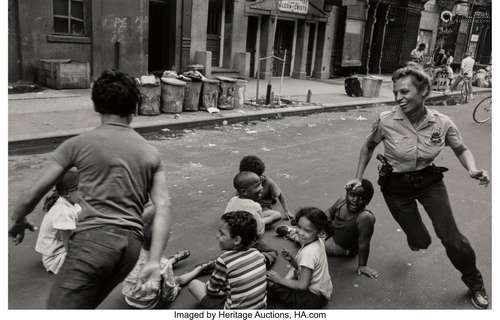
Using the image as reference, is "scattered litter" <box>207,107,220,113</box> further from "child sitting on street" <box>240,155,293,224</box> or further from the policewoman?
the policewoman

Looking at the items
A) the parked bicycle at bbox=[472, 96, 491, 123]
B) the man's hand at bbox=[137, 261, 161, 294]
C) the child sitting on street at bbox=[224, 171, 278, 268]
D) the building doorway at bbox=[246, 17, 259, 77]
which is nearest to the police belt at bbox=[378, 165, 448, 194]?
the child sitting on street at bbox=[224, 171, 278, 268]

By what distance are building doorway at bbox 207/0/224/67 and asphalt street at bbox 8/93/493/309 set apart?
6.24 m

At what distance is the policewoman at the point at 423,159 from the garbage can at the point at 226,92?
23.8 ft

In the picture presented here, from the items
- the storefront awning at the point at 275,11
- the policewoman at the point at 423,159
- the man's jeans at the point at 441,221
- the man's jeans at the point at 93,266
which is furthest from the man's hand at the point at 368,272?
the storefront awning at the point at 275,11

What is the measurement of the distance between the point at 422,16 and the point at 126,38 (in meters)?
18.6

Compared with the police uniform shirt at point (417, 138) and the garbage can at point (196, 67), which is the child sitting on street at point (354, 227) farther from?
the garbage can at point (196, 67)

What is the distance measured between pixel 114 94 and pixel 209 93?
813 cm

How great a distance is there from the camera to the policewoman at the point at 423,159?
3.30m

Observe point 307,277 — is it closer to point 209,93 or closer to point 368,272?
point 368,272

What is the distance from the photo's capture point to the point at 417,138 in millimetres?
3377

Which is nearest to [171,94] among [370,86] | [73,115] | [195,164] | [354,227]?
[73,115]

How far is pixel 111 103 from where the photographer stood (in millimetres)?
2189

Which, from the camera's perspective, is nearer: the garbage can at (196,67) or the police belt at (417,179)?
the police belt at (417,179)
